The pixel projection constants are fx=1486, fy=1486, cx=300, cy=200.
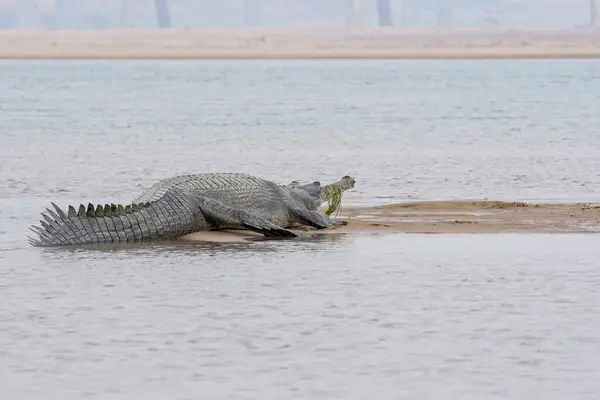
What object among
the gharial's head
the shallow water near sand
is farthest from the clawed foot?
the shallow water near sand

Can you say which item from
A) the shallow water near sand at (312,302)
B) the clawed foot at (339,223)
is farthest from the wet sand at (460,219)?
the shallow water near sand at (312,302)

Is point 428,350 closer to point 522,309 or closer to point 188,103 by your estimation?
point 522,309

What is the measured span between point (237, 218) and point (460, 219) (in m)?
2.36

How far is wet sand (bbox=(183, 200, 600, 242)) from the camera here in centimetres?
1319

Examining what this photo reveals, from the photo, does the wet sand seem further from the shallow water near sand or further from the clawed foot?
the shallow water near sand

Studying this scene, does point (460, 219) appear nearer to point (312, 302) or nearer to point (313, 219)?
point (313, 219)

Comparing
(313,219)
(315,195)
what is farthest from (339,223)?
(315,195)

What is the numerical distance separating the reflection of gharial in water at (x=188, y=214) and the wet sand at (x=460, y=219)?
0.13 metres

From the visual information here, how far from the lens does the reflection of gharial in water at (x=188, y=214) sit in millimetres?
12289

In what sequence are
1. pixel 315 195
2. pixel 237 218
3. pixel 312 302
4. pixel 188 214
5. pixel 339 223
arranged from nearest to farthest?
pixel 312 302, pixel 188 214, pixel 237 218, pixel 339 223, pixel 315 195

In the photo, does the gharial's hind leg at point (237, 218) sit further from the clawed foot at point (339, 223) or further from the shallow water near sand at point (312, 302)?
the clawed foot at point (339, 223)

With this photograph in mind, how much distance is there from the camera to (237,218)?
13.0 meters

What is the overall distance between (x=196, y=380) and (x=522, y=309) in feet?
8.94

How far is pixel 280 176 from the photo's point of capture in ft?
66.4
